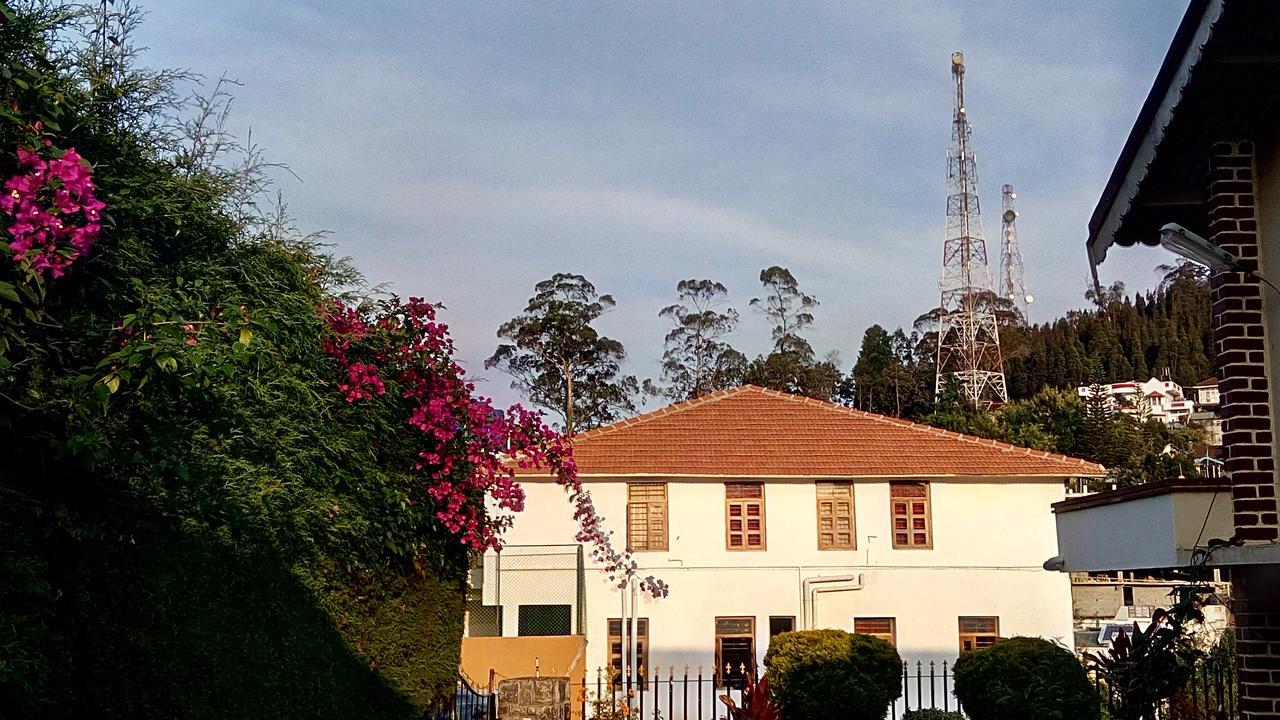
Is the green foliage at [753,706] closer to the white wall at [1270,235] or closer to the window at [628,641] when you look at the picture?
the white wall at [1270,235]

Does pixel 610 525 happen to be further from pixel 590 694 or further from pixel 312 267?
pixel 312 267

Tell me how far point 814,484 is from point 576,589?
6019 mm

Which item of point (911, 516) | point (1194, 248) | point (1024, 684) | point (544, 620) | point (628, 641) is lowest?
point (628, 641)

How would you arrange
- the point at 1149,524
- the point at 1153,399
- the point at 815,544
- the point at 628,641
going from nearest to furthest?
the point at 1149,524 → the point at 628,641 → the point at 815,544 → the point at 1153,399

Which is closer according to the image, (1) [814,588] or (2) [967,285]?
(1) [814,588]

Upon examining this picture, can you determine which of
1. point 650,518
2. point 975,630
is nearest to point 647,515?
point 650,518

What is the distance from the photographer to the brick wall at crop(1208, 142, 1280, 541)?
6551 millimetres

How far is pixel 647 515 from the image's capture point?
25.5 meters

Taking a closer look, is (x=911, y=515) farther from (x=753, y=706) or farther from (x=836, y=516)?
(x=753, y=706)

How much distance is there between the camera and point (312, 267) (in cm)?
802

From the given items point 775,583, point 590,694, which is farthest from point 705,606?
point 590,694

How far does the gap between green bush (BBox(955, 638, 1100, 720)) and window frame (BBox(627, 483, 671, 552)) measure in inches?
495

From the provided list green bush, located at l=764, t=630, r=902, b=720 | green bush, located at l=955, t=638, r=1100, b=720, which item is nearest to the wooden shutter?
green bush, located at l=764, t=630, r=902, b=720

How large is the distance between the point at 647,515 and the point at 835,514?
4240 mm
